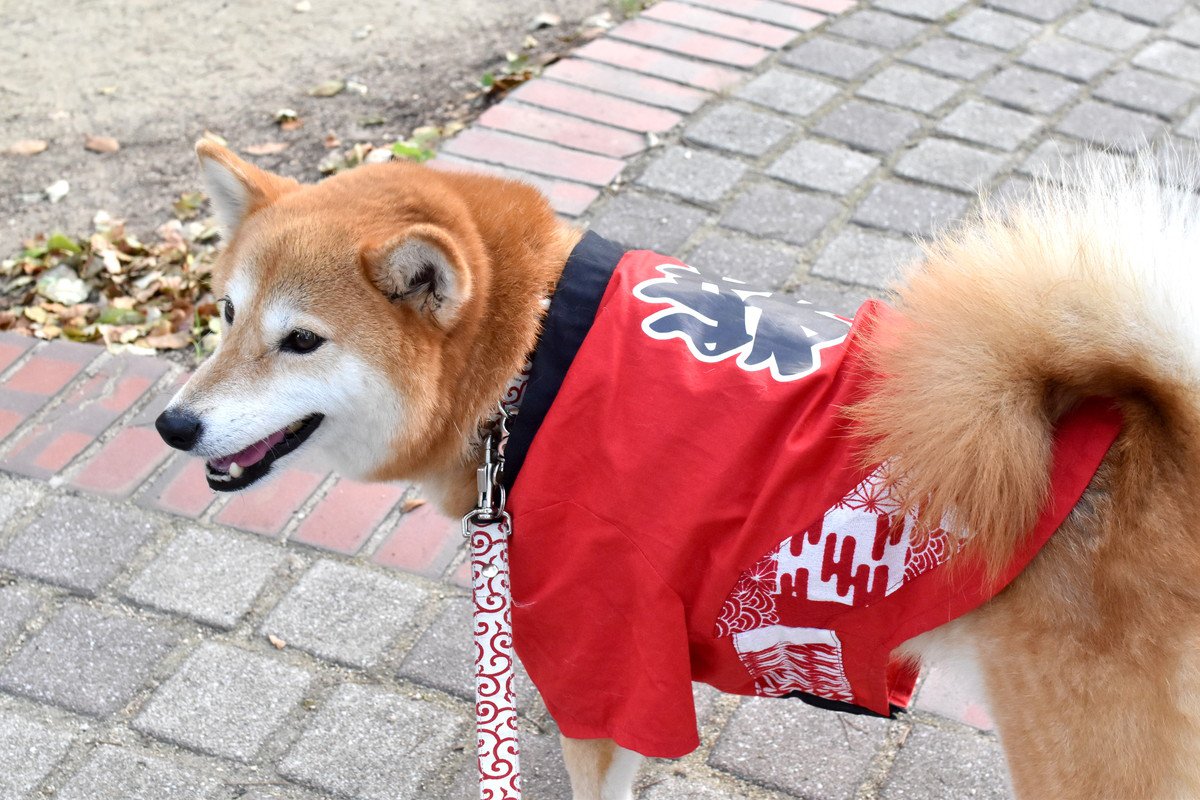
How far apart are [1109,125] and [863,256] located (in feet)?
4.28

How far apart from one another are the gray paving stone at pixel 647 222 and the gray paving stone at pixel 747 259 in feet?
0.32

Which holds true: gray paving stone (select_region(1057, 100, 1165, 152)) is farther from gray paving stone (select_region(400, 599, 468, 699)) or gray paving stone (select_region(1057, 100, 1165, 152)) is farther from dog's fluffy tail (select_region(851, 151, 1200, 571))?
gray paving stone (select_region(400, 599, 468, 699))

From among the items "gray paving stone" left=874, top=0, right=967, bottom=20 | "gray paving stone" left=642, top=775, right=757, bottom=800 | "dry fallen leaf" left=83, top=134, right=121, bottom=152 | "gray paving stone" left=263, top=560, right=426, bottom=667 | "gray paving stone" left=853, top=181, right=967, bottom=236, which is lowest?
"gray paving stone" left=642, top=775, right=757, bottom=800

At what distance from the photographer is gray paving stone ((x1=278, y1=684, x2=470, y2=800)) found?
2533mm

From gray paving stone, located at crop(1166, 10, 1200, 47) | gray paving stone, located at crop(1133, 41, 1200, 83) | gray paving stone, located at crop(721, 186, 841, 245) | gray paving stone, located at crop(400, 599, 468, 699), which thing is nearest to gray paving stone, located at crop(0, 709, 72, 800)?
gray paving stone, located at crop(400, 599, 468, 699)

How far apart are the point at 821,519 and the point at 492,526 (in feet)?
1.92

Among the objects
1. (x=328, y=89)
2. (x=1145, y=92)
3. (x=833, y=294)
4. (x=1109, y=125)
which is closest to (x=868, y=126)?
(x=1109, y=125)

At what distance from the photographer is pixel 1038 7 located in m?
5.20

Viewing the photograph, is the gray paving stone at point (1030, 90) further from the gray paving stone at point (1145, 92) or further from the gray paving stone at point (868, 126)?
the gray paving stone at point (868, 126)

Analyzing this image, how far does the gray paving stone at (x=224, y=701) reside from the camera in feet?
8.57

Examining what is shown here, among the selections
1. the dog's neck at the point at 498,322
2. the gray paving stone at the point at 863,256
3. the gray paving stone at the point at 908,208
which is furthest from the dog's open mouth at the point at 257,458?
the gray paving stone at the point at 908,208

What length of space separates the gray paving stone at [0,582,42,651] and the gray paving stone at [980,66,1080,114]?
386 centimetres

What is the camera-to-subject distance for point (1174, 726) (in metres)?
1.73

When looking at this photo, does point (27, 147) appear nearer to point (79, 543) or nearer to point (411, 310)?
point (79, 543)
